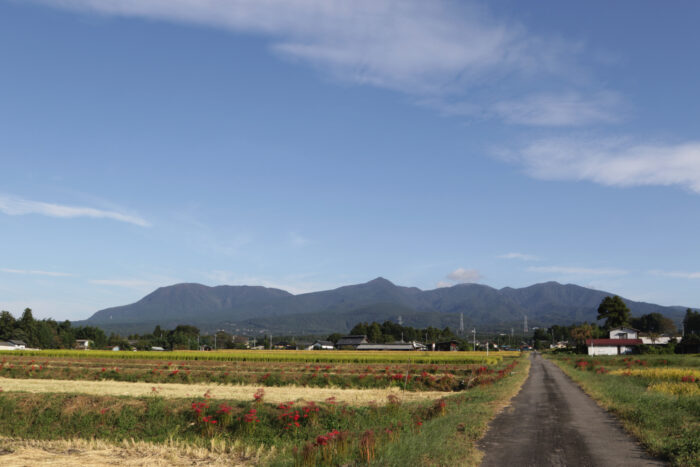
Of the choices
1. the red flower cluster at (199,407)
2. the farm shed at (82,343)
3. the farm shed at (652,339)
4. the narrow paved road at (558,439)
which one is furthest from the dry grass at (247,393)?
the farm shed at (82,343)

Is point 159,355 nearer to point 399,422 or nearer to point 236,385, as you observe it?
point 236,385

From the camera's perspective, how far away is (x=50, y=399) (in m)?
27.3

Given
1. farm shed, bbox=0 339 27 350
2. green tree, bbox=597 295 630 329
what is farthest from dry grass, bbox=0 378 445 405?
green tree, bbox=597 295 630 329

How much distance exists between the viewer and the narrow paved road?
14742mm

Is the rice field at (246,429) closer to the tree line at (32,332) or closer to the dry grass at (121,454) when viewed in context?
the dry grass at (121,454)

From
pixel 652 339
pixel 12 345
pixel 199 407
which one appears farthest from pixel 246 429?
pixel 652 339

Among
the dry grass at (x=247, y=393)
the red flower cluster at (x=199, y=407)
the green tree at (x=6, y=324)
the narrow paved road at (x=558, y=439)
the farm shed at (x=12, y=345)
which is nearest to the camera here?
the narrow paved road at (x=558, y=439)

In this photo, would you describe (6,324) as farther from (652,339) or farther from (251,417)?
(652,339)

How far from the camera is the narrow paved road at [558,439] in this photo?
14742 mm

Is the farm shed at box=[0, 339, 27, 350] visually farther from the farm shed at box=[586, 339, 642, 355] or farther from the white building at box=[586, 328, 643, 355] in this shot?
the farm shed at box=[586, 339, 642, 355]

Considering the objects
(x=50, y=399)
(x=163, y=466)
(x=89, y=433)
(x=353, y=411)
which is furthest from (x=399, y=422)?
(x=50, y=399)

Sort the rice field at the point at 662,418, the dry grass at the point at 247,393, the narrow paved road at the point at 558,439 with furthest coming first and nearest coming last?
the dry grass at the point at 247,393
the rice field at the point at 662,418
the narrow paved road at the point at 558,439

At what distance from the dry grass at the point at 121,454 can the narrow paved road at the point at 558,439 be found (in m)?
7.80

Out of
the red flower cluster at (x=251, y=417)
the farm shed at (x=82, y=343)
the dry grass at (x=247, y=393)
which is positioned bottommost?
the farm shed at (x=82, y=343)
